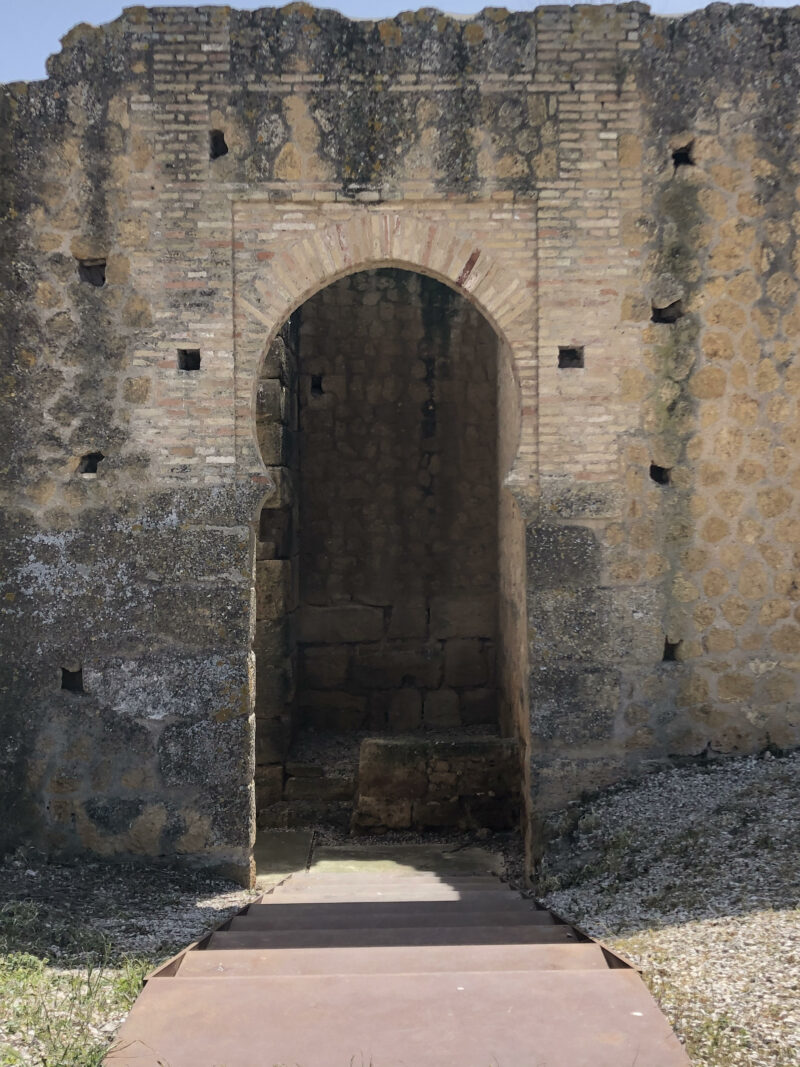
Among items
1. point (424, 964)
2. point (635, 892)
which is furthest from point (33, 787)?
point (635, 892)

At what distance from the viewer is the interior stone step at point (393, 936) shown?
14.1ft

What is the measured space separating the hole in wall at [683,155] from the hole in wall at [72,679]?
4.85 meters

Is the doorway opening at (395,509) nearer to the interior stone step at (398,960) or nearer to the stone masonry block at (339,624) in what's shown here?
the stone masonry block at (339,624)

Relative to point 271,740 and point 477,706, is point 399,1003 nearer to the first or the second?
point 271,740

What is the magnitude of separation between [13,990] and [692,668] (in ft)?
13.8

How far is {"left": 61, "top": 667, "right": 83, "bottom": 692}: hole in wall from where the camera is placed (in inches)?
239

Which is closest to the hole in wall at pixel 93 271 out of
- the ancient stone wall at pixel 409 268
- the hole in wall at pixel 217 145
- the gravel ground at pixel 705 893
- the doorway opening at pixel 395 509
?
the ancient stone wall at pixel 409 268

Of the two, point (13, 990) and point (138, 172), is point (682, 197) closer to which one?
point (138, 172)

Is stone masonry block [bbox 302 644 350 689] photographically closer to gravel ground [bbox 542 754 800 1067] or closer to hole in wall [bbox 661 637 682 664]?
gravel ground [bbox 542 754 800 1067]

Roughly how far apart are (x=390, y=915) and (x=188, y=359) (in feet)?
11.3

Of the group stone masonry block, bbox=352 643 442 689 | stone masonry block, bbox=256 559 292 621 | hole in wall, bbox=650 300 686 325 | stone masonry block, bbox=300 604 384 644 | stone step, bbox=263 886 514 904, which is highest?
hole in wall, bbox=650 300 686 325

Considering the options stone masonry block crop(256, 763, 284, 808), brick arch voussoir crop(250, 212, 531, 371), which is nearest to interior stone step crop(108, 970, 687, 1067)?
brick arch voussoir crop(250, 212, 531, 371)

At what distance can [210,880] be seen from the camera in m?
5.94

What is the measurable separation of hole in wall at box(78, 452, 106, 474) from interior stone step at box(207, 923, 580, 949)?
2930 mm
